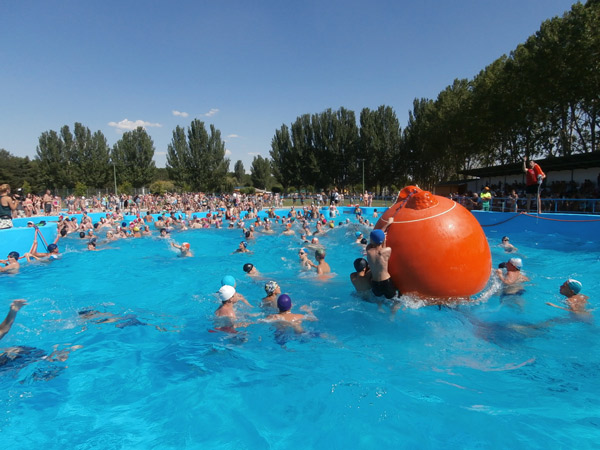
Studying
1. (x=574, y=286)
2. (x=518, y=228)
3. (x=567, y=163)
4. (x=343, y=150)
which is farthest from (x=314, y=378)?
(x=343, y=150)

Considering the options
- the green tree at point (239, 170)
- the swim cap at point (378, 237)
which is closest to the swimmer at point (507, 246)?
the swim cap at point (378, 237)

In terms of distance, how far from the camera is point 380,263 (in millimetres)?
5922

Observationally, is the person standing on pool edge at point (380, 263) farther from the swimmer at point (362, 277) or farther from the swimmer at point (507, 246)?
the swimmer at point (507, 246)

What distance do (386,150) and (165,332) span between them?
45.8 m

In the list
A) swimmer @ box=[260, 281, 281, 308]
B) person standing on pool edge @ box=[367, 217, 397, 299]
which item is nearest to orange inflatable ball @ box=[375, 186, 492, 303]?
person standing on pool edge @ box=[367, 217, 397, 299]

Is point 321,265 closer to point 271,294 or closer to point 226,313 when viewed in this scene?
point 271,294

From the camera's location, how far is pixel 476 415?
13.2 ft

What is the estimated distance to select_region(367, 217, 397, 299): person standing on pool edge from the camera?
5.86 meters

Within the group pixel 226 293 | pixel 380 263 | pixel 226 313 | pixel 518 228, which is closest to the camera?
pixel 380 263

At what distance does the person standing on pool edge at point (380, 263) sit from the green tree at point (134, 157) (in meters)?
53.2

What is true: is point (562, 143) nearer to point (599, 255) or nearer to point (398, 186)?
point (599, 255)

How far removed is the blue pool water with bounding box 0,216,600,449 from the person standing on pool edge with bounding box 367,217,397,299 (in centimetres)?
79

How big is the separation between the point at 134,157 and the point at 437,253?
54829 millimetres

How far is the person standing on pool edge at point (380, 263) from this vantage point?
5.86 m
